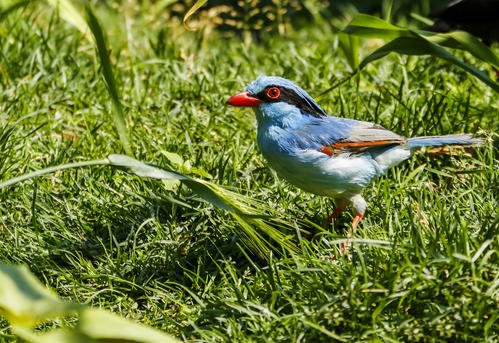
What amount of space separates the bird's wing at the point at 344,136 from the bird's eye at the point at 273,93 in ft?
0.62

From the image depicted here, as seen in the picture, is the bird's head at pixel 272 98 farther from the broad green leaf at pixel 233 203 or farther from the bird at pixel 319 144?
the broad green leaf at pixel 233 203

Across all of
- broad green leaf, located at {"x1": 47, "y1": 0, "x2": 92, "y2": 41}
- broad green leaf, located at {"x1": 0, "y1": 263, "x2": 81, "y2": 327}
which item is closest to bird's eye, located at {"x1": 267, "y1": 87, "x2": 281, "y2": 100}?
broad green leaf, located at {"x1": 0, "y1": 263, "x2": 81, "y2": 327}

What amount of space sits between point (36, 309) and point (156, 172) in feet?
3.28

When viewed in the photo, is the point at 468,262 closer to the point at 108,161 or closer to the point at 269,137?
the point at 269,137

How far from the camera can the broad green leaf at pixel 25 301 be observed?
2.53m

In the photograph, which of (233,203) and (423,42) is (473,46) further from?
(233,203)

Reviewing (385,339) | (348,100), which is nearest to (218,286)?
(385,339)

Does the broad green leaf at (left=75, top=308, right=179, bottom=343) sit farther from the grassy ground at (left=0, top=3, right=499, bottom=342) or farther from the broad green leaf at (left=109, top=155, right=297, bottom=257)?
Result: the broad green leaf at (left=109, top=155, right=297, bottom=257)

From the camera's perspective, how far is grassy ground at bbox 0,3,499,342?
322cm

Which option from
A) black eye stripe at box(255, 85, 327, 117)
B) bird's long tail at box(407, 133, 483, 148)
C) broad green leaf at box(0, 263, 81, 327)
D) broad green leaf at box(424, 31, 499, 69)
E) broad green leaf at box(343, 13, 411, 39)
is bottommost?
bird's long tail at box(407, 133, 483, 148)

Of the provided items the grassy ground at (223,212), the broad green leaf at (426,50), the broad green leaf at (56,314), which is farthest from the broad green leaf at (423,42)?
the broad green leaf at (56,314)

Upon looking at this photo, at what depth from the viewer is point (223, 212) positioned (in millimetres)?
4137

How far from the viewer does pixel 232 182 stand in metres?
4.45

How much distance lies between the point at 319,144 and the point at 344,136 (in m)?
0.15
